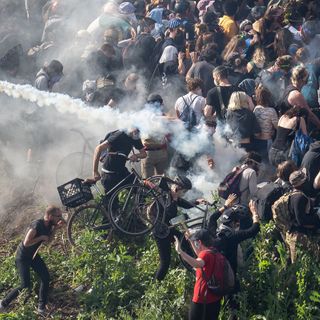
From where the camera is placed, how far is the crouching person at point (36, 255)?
30.8 ft

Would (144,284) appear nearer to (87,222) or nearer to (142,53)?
(87,222)

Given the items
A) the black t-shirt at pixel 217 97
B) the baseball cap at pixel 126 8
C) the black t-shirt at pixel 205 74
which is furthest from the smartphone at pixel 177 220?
the baseball cap at pixel 126 8

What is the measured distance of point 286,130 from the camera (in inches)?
366

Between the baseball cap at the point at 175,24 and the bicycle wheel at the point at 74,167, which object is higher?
the baseball cap at the point at 175,24

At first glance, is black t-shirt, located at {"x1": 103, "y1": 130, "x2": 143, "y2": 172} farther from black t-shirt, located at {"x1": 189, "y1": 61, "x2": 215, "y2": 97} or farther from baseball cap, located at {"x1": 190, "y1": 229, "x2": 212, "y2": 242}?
baseball cap, located at {"x1": 190, "y1": 229, "x2": 212, "y2": 242}

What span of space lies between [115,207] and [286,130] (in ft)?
9.07

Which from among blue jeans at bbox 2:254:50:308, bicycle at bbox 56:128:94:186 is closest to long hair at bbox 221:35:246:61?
bicycle at bbox 56:128:94:186

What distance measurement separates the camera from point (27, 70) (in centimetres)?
1628

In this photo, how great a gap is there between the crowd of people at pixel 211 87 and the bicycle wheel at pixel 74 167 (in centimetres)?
99

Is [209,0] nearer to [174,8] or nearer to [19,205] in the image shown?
[174,8]

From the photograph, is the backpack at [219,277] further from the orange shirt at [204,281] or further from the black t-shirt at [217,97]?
the black t-shirt at [217,97]

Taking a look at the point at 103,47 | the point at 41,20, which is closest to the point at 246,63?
the point at 103,47

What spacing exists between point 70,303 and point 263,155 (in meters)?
3.64

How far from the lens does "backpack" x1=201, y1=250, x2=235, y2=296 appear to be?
7.62 metres
